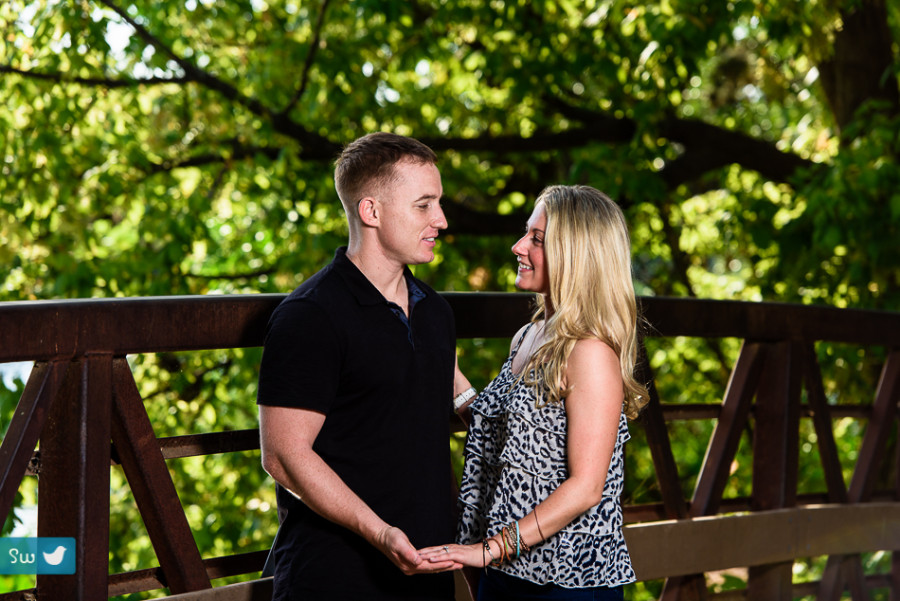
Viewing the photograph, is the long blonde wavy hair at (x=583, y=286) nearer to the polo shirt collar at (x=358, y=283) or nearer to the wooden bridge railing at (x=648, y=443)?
the polo shirt collar at (x=358, y=283)

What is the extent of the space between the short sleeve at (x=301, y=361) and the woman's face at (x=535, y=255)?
1.77 feet

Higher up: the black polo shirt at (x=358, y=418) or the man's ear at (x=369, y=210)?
the man's ear at (x=369, y=210)

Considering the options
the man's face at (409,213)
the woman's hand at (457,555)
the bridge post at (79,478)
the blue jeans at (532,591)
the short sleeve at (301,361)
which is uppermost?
the man's face at (409,213)

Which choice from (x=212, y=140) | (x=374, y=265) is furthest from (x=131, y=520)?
(x=374, y=265)

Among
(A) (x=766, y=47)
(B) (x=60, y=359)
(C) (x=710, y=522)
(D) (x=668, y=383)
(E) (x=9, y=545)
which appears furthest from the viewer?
(D) (x=668, y=383)

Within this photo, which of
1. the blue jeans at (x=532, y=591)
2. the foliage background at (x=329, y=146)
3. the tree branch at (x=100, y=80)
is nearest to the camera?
the blue jeans at (x=532, y=591)

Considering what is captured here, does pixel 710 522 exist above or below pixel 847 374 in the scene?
below

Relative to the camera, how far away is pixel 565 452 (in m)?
2.43

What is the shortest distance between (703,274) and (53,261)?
24.5 feet

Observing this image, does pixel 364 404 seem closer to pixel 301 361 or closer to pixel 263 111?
pixel 301 361

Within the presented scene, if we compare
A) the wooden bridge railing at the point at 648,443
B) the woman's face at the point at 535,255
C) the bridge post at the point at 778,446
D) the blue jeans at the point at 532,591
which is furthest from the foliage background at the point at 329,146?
the woman's face at the point at 535,255

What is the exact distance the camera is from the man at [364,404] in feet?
7.31

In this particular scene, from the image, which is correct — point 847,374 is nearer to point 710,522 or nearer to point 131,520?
point 710,522

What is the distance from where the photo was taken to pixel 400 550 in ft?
7.14
